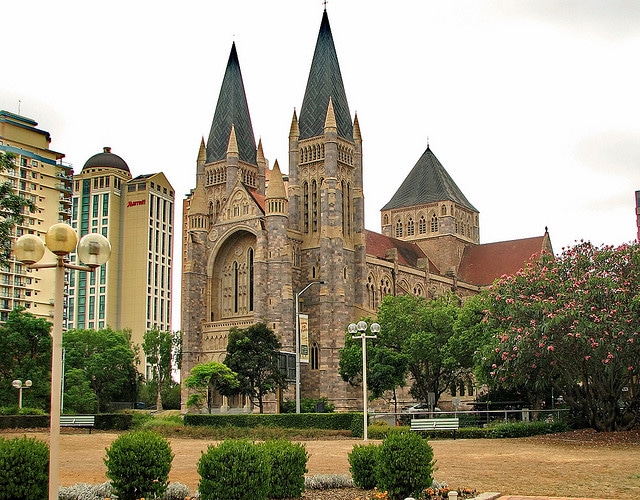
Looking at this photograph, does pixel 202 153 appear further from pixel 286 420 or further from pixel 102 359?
pixel 286 420

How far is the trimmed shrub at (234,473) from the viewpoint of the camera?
12508 mm

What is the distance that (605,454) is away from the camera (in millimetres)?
23688

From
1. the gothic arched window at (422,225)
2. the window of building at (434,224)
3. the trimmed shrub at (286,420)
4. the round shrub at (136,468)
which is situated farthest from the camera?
the gothic arched window at (422,225)

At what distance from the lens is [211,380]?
6225cm

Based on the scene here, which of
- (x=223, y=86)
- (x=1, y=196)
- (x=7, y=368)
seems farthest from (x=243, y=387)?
(x=223, y=86)

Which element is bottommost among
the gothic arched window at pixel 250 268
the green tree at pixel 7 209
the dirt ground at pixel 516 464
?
the dirt ground at pixel 516 464

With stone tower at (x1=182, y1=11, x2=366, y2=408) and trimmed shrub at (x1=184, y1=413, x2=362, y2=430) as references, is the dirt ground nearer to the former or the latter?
trimmed shrub at (x1=184, y1=413, x2=362, y2=430)

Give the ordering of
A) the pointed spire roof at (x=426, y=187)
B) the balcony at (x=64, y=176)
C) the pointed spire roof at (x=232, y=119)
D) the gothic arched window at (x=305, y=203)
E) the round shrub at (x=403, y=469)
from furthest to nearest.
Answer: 1. the pointed spire roof at (x=426, y=187)
2. the balcony at (x=64, y=176)
3. the pointed spire roof at (x=232, y=119)
4. the gothic arched window at (x=305, y=203)
5. the round shrub at (x=403, y=469)

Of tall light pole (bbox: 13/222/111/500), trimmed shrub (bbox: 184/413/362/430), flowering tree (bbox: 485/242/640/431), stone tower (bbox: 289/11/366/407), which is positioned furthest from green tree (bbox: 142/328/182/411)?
tall light pole (bbox: 13/222/111/500)

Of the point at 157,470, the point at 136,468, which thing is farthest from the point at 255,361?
the point at 136,468

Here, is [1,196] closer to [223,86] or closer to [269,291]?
[269,291]

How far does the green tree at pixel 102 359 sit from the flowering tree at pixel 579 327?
47.5 meters

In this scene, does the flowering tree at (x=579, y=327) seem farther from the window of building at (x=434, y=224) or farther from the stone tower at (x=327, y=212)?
the window of building at (x=434, y=224)

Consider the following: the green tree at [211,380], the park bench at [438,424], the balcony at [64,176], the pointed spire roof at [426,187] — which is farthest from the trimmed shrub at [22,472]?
the balcony at [64,176]
